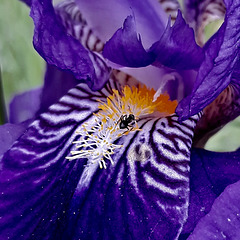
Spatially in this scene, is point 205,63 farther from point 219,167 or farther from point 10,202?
point 10,202

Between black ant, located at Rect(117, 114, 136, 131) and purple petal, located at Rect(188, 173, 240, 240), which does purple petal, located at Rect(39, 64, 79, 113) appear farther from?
purple petal, located at Rect(188, 173, 240, 240)

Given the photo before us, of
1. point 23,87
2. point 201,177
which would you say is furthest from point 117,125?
point 23,87

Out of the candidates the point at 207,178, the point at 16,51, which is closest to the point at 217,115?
the point at 207,178

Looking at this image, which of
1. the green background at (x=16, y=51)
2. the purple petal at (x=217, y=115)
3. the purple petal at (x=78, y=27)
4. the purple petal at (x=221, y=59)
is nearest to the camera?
the purple petal at (x=221, y=59)

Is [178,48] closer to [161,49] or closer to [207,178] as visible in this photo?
[161,49]

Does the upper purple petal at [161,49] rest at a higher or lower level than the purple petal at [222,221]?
higher

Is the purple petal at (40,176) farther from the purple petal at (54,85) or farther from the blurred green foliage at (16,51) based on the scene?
the blurred green foliage at (16,51)

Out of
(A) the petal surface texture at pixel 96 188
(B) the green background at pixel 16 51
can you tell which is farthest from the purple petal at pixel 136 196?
(B) the green background at pixel 16 51
